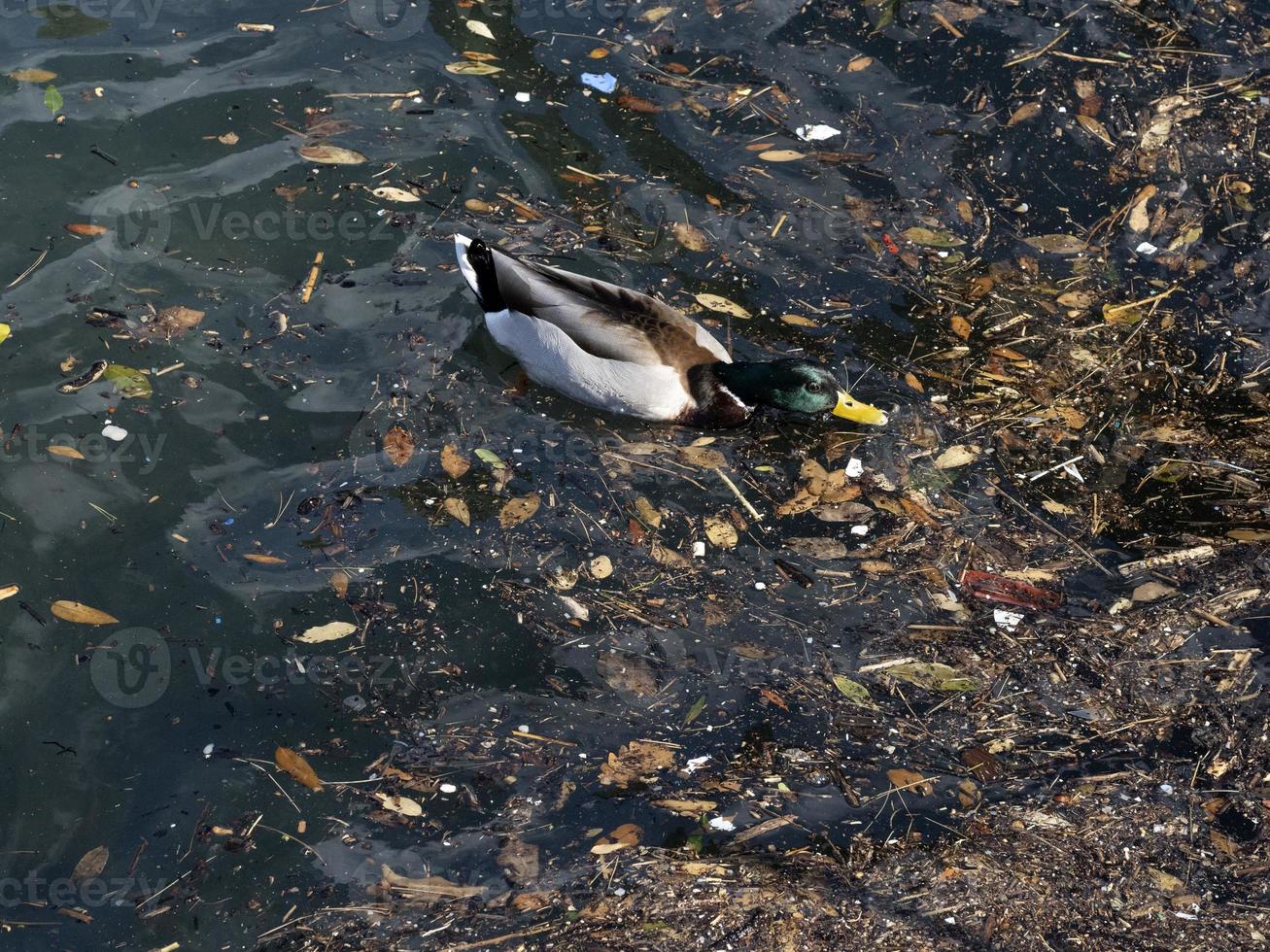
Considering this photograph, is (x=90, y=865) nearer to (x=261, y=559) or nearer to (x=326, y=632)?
(x=326, y=632)

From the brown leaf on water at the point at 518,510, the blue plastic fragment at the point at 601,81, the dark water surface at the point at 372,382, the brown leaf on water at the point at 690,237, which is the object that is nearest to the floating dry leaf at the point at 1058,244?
the dark water surface at the point at 372,382

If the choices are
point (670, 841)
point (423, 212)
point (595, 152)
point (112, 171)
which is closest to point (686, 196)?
point (595, 152)

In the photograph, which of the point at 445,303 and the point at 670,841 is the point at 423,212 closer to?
the point at 445,303

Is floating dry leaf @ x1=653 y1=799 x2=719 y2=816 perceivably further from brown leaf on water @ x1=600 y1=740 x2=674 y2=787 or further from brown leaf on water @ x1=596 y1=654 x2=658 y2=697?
brown leaf on water @ x1=596 y1=654 x2=658 y2=697

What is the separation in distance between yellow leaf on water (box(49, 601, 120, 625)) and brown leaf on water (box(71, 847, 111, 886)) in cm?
89

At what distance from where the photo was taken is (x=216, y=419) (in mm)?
4715

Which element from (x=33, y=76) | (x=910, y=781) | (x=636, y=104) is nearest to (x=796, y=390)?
(x=910, y=781)

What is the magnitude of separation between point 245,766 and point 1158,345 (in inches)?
183

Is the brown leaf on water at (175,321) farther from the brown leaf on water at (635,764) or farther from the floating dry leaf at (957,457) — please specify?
the floating dry leaf at (957,457)

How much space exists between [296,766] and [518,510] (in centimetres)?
139

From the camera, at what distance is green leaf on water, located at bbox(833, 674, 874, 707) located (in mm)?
4066

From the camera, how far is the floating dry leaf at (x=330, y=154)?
567 cm

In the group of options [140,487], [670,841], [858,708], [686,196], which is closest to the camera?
[670,841]

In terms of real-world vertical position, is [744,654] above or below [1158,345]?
below
